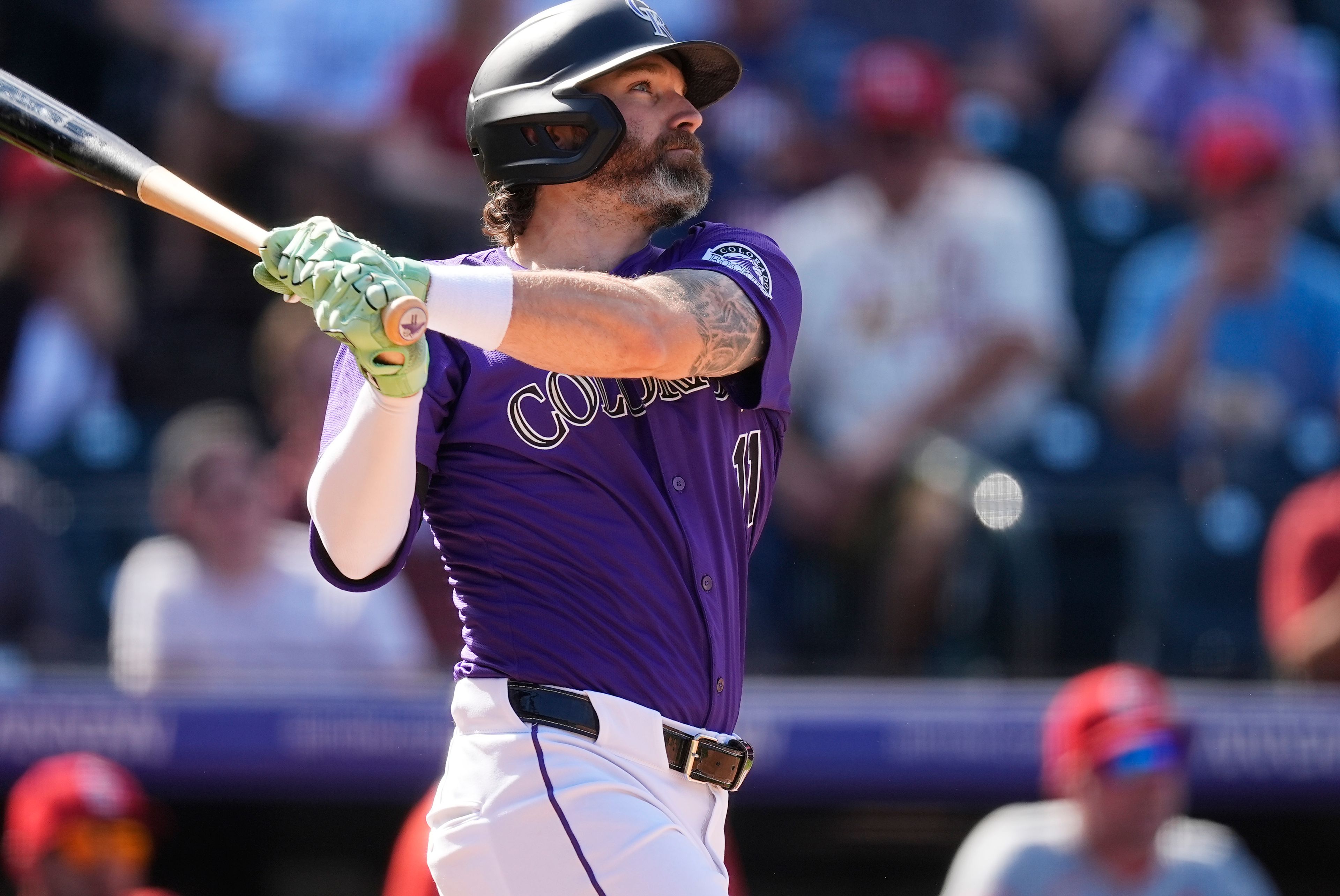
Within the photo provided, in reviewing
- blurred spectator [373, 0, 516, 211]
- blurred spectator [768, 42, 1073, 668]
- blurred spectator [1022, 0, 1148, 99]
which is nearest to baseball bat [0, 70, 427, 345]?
blurred spectator [768, 42, 1073, 668]

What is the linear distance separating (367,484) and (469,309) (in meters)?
0.25

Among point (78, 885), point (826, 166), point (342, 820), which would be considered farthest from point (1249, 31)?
point (78, 885)

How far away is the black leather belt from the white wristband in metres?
0.44

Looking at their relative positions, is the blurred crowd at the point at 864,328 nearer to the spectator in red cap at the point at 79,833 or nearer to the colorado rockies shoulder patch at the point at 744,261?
the spectator in red cap at the point at 79,833

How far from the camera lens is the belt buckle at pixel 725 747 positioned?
218cm

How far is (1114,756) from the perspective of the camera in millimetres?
4090

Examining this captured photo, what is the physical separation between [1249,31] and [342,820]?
411cm

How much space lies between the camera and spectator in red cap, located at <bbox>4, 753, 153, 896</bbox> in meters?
4.14

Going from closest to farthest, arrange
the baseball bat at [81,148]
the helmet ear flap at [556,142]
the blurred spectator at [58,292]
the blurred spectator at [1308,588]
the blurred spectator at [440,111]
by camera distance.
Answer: the helmet ear flap at [556,142]
the baseball bat at [81,148]
the blurred spectator at [1308,588]
the blurred spectator at [58,292]
the blurred spectator at [440,111]

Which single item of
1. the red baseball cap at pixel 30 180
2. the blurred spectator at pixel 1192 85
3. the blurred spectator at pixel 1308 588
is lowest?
the blurred spectator at pixel 1308 588

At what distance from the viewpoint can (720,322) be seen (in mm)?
2225

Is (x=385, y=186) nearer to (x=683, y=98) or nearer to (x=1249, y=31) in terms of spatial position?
(x=1249, y=31)

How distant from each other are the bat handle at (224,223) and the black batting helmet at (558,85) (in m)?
0.37

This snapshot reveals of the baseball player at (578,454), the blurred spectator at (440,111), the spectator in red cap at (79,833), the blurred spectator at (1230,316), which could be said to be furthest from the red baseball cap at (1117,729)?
the blurred spectator at (440,111)
